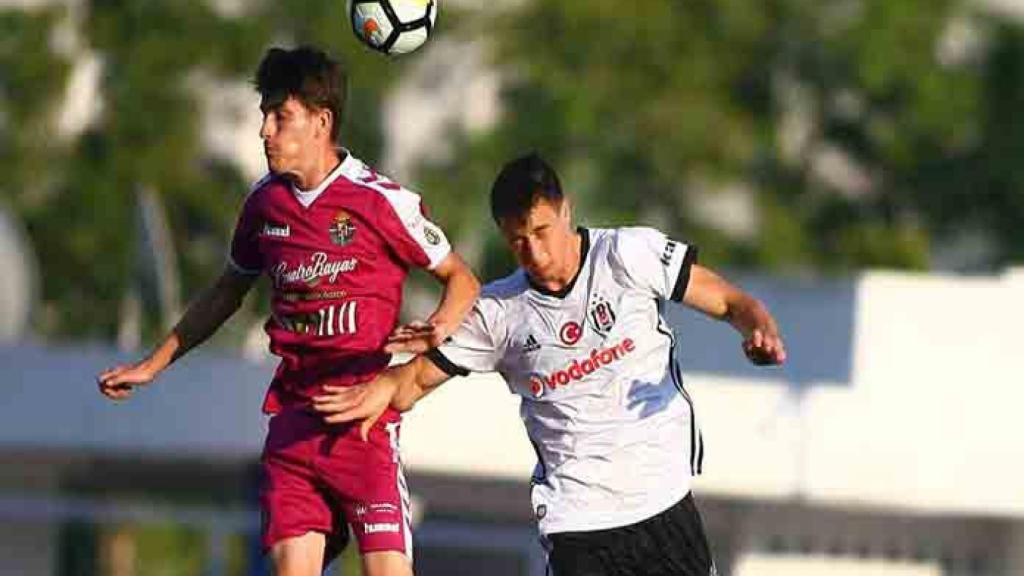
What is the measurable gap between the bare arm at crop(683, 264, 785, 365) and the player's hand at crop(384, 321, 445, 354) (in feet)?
3.09

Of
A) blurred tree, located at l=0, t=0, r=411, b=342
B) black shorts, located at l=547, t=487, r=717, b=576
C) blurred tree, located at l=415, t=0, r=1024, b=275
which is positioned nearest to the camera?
black shorts, located at l=547, t=487, r=717, b=576

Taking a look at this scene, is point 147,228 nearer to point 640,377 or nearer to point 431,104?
point 640,377

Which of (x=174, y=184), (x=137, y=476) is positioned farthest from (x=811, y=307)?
(x=174, y=184)

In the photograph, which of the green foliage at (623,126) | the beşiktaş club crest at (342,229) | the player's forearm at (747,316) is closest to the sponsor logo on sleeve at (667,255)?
the player's forearm at (747,316)

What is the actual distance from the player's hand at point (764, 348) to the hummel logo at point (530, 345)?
2.72ft

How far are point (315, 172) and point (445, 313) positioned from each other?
706 mm

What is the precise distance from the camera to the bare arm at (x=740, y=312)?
37.6ft

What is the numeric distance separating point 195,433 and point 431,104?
94.6ft

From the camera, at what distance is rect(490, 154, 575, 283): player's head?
1154cm

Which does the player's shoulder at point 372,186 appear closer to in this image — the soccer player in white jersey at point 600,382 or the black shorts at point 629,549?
the soccer player in white jersey at point 600,382

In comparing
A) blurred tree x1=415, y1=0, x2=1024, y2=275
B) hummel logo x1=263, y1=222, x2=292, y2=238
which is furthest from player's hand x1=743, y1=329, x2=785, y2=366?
blurred tree x1=415, y1=0, x2=1024, y2=275

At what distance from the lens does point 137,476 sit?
3862 cm

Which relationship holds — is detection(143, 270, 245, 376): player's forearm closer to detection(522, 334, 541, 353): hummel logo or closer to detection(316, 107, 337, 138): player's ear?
detection(316, 107, 337, 138): player's ear

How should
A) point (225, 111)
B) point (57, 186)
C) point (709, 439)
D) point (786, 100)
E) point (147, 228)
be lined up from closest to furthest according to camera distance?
point (709, 439) → point (147, 228) → point (57, 186) → point (225, 111) → point (786, 100)
